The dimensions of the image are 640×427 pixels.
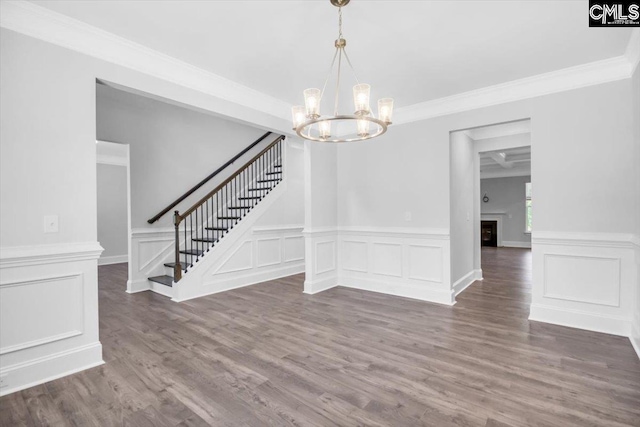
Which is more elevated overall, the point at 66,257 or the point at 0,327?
the point at 66,257

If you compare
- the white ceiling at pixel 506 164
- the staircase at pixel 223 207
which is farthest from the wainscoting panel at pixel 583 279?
the white ceiling at pixel 506 164

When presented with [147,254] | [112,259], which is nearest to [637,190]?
[147,254]

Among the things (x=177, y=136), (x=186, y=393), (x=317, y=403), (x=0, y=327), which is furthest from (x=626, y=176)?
(x=177, y=136)

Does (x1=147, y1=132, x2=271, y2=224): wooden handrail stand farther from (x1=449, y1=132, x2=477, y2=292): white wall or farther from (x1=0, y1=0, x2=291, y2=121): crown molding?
(x1=449, y1=132, x2=477, y2=292): white wall

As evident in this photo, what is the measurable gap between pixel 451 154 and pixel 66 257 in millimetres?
4392

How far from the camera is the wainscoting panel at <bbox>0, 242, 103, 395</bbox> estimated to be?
7.39ft

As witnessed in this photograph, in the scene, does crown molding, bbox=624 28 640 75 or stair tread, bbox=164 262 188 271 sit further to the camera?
stair tread, bbox=164 262 188 271

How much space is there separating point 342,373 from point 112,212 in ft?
25.7

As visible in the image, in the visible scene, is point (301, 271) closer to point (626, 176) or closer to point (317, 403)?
point (317, 403)

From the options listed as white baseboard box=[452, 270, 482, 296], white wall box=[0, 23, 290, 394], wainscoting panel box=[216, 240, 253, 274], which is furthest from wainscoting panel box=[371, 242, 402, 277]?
white wall box=[0, 23, 290, 394]

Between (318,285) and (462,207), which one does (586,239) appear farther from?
(318,285)

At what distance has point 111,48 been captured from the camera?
9.01ft

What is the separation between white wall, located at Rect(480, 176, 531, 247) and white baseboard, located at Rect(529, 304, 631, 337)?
8.25 meters

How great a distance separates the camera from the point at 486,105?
12.9 ft
